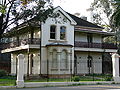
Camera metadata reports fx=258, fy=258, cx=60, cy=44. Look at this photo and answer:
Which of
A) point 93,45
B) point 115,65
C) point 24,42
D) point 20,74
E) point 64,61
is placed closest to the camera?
point 20,74

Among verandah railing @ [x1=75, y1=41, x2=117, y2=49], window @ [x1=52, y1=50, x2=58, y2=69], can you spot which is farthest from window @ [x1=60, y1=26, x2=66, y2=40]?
window @ [x1=52, y1=50, x2=58, y2=69]

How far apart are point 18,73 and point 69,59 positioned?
1543 centimetres

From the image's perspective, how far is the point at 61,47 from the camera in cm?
3294

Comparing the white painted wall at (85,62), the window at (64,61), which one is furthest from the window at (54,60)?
the white painted wall at (85,62)

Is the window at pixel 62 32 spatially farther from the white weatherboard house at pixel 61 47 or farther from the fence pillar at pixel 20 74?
the fence pillar at pixel 20 74

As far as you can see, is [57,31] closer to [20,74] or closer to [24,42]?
[24,42]

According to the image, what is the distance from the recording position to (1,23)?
26.2m

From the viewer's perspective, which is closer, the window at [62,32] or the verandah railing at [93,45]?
the window at [62,32]

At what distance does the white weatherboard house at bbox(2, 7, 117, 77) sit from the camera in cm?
3297

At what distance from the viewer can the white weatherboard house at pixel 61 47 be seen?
3297cm

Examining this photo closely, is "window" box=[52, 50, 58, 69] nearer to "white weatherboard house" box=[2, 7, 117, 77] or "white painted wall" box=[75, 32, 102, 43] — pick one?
"white weatherboard house" box=[2, 7, 117, 77]

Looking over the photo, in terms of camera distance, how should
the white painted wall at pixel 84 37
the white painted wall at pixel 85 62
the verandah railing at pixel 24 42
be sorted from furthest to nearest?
the white painted wall at pixel 84 37 < the white painted wall at pixel 85 62 < the verandah railing at pixel 24 42

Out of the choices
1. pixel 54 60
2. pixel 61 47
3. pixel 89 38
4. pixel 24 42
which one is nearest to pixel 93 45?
pixel 89 38

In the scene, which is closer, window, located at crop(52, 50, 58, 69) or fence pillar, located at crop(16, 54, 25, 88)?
fence pillar, located at crop(16, 54, 25, 88)
